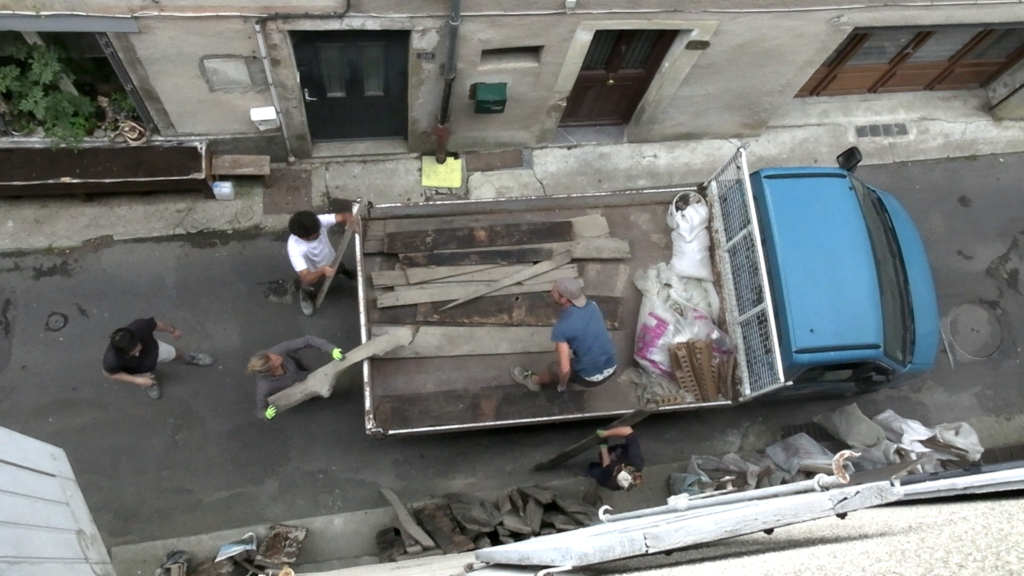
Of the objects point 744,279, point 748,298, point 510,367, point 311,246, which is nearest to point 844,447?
point 748,298

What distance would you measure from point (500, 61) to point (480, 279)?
2.57 m

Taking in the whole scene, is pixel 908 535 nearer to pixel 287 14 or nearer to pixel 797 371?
pixel 797 371

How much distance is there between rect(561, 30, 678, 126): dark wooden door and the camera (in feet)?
25.9

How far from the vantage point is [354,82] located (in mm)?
7859

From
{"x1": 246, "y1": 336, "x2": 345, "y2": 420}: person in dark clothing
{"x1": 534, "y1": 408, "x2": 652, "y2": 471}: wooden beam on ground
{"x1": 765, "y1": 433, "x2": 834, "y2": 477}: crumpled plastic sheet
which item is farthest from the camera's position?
{"x1": 765, "y1": 433, "x2": 834, "y2": 477}: crumpled plastic sheet

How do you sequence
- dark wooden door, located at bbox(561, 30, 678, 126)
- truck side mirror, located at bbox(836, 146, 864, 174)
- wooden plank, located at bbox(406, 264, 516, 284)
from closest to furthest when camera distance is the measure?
wooden plank, located at bbox(406, 264, 516, 284) → dark wooden door, located at bbox(561, 30, 678, 126) → truck side mirror, located at bbox(836, 146, 864, 174)

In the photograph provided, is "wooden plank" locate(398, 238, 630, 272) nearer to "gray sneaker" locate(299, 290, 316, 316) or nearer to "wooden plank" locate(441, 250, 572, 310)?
"wooden plank" locate(441, 250, 572, 310)

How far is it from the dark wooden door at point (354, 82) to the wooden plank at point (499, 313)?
2.84 meters

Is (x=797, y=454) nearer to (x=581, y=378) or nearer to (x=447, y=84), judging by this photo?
(x=581, y=378)

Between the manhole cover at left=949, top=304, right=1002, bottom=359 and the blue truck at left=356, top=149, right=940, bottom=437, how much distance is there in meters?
1.85

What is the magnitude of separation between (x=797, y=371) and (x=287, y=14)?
637cm

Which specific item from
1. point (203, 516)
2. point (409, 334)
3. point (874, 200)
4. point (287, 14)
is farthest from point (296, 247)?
point (874, 200)

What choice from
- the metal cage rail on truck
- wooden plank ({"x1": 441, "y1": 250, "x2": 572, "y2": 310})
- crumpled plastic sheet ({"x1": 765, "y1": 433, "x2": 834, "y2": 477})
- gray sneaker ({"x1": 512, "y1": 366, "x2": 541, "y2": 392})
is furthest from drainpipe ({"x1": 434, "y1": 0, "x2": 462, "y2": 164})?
crumpled plastic sheet ({"x1": 765, "y1": 433, "x2": 834, "y2": 477})

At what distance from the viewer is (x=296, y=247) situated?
6.83m
